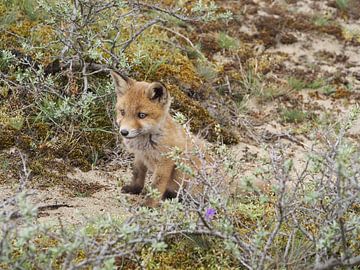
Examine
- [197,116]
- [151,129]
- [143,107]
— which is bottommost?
[197,116]

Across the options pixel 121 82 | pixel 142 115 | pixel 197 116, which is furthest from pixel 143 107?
pixel 197 116

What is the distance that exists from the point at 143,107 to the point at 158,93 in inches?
7.8

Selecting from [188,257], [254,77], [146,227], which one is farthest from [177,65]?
[146,227]

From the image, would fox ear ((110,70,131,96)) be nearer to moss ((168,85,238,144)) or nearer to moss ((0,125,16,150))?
moss ((0,125,16,150))

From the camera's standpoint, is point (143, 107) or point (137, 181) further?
point (137, 181)

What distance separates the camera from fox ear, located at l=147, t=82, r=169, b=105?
5418 millimetres

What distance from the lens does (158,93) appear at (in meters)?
5.49

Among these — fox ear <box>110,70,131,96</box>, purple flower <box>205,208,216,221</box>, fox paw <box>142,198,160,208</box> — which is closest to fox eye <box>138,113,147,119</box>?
fox ear <box>110,70,131,96</box>

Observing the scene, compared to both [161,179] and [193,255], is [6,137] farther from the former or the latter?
[193,255]

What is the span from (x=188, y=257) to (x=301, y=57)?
589cm

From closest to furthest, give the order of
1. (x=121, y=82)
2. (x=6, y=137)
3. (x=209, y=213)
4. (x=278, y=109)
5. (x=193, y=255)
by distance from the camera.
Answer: (x=209, y=213) → (x=193, y=255) → (x=121, y=82) → (x=6, y=137) → (x=278, y=109)

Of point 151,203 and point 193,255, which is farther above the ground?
point 193,255

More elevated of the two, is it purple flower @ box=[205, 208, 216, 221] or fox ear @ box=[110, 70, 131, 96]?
fox ear @ box=[110, 70, 131, 96]

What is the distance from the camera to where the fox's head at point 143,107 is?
537cm
